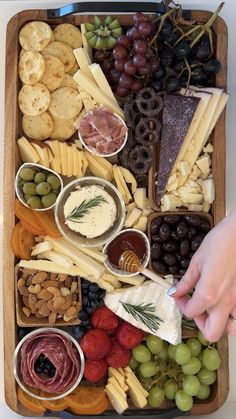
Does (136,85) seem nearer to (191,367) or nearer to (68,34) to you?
(68,34)

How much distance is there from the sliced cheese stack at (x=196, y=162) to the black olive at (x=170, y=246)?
9 centimetres

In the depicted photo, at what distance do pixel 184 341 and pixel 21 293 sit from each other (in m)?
0.47

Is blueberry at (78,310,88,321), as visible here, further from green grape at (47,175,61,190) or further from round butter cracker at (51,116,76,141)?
round butter cracker at (51,116,76,141)

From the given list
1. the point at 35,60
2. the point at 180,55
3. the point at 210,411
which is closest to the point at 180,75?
the point at 180,55

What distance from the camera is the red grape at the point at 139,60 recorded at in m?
1.63

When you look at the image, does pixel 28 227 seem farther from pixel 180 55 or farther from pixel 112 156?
pixel 180 55

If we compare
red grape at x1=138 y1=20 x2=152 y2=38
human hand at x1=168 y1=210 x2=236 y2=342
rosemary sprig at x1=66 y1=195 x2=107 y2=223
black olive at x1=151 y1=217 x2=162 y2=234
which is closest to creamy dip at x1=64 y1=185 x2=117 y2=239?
rosemary sprig at x1=66 y1=195 x2=107 y2=223

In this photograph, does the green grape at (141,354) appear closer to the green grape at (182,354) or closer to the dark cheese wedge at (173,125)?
the green grape at (182,354)

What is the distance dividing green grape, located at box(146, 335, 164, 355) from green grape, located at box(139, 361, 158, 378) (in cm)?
3

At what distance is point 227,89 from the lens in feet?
6.00

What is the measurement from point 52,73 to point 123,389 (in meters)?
0.87

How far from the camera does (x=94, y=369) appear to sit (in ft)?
5.57

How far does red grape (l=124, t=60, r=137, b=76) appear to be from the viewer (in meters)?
1.64

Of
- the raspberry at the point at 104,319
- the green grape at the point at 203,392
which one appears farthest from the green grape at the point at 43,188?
the green grape at the point at 203,392
